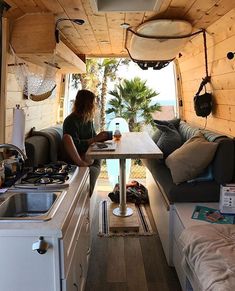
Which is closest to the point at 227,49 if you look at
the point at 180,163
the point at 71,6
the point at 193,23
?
the point at 193,23

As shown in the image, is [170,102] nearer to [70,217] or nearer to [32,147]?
[32,147]

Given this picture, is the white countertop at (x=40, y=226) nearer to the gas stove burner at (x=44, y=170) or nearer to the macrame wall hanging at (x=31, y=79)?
the gas stove burner at (x=44, y=170)

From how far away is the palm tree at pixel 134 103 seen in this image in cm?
534

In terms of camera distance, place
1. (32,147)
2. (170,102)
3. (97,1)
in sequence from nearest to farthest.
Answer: (97,1)
(32,147)
(170,102)

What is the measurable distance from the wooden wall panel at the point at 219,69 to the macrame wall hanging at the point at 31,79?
4.92 ft

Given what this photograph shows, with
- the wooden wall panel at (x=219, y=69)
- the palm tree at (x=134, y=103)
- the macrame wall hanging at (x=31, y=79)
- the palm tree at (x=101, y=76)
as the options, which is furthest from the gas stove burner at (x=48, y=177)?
the palm tree at (x=101, y=76)

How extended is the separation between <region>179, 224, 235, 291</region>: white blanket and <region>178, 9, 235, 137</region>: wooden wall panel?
47.3 inches

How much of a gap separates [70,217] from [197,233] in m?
0.75

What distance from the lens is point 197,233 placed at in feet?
5.75

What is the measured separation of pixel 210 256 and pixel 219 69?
1.92 m

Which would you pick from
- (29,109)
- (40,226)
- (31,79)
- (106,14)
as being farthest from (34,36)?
(40,226)

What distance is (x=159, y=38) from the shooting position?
2826mm

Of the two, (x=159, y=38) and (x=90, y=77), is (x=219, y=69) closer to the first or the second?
(x=159, y=38)

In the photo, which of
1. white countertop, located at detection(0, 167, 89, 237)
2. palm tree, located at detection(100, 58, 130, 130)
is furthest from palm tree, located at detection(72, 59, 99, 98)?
white countertop, located at detection(0, 167, 89, 237)
